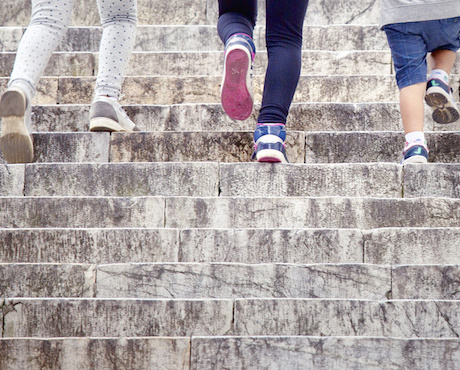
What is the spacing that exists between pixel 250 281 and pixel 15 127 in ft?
5.14

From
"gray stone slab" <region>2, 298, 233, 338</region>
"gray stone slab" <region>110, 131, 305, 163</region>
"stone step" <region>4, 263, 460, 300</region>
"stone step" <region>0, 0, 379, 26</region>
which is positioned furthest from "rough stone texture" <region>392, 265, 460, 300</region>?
"stone step" <region>0, 0, 379, 26</region>

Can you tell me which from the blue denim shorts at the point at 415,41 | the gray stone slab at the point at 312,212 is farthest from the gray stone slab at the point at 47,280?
the blue denim shorts at the point at 415,41

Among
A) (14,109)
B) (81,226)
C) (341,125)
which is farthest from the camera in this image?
(341,125)

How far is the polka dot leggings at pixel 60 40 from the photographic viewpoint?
4.25 m

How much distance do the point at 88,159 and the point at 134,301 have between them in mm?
1635

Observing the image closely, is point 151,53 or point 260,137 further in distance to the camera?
point 151,53

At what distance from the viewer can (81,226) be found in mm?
3783

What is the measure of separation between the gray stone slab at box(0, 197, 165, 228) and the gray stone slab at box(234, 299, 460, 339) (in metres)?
0.88

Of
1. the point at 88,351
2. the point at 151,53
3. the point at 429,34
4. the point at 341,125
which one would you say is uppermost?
the point at 151,53

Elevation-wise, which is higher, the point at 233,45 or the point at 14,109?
the point at 233,45

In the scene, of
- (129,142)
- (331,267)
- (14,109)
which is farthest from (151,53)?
(331,267)

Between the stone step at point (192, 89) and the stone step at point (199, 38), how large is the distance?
988mm

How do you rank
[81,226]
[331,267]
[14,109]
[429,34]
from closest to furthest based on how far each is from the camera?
[331,267]
[81,226]
[14,109]
[429,34]

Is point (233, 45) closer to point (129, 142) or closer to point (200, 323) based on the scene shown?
point (129, 142)
